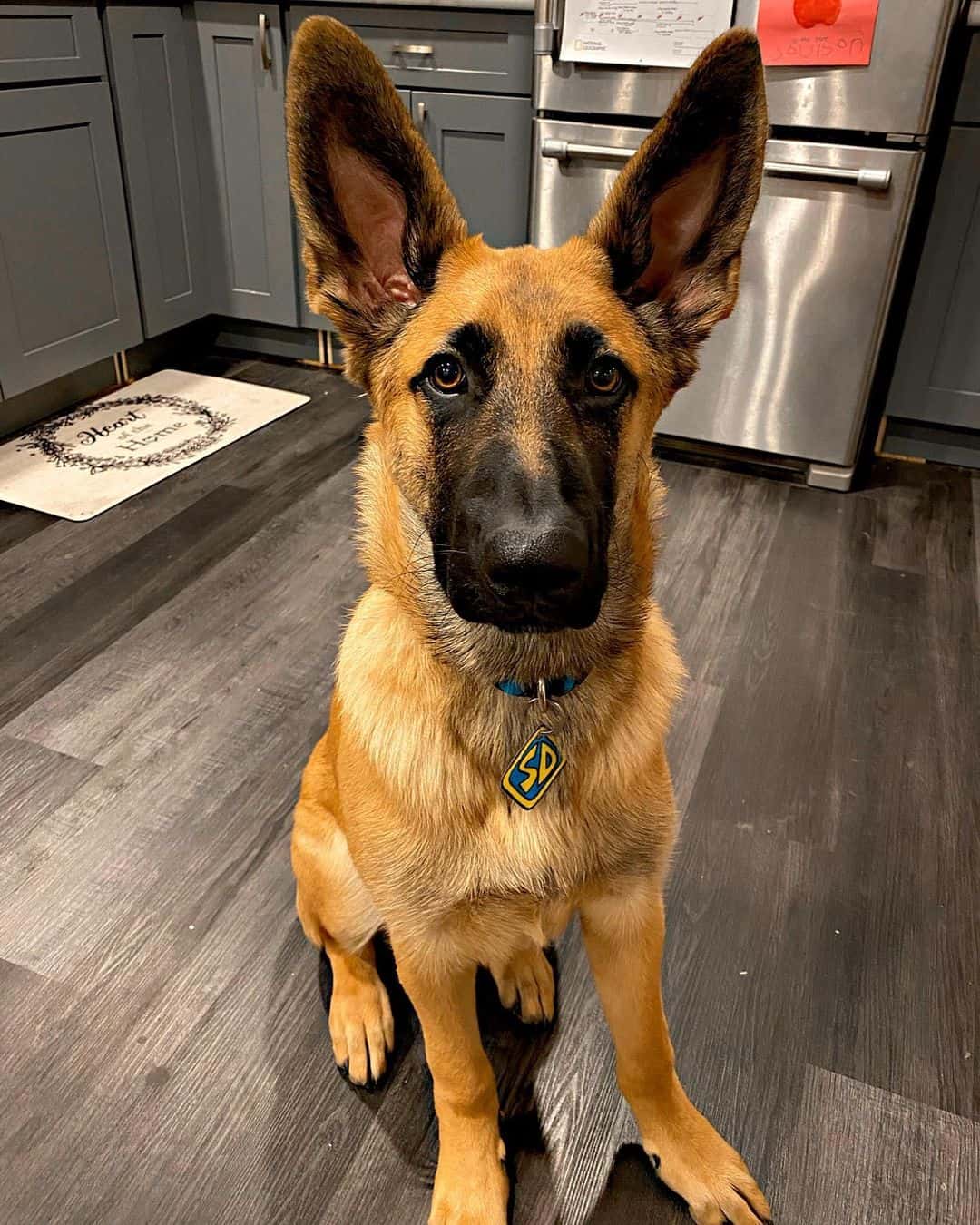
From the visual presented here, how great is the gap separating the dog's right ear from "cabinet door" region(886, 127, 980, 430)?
216cm

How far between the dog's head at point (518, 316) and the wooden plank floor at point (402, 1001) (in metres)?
0.75

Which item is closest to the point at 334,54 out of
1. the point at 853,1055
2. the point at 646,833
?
the point at 646,833

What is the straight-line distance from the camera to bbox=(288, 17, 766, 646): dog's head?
86cm

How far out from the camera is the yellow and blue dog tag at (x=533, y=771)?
1.00m

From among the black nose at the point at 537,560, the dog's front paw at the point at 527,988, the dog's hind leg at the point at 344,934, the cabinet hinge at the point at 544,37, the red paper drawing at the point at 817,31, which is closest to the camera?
the black nose at the point at 537,560

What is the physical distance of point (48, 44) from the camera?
2744 mm

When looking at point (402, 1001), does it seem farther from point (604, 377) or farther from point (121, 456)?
point (121, 456)

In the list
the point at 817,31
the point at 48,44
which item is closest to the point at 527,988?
the point at 817,31

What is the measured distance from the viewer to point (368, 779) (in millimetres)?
1060

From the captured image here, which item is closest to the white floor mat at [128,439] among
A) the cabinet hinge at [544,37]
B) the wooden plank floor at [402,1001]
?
the wooden plank floor at [402,1001]

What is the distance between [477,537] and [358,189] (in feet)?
1.41

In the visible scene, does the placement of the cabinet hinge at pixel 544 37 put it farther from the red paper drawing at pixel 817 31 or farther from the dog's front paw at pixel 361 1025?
the dog's front paw at pixel 361 1025

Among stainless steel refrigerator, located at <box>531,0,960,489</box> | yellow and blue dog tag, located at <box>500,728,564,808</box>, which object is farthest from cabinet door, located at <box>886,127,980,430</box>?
yellow and blue dog tag, located at <box>500,728,564,808</box>

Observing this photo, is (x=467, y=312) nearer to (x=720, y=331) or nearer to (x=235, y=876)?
(x=235, y=876)
